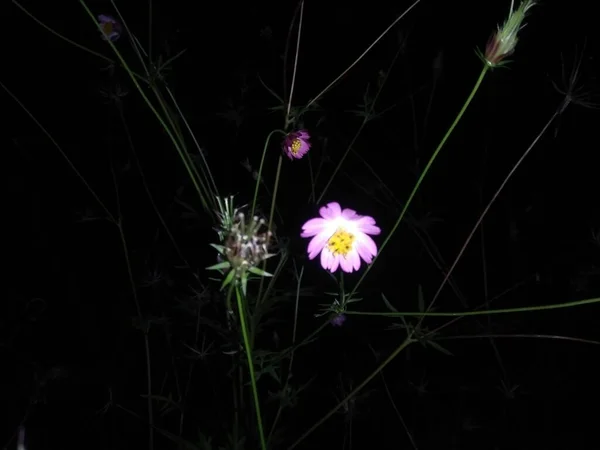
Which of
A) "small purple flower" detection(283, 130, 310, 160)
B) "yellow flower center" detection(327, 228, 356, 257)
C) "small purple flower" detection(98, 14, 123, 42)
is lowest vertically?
"yellow flower center" detection(327, 228, 356, 257)

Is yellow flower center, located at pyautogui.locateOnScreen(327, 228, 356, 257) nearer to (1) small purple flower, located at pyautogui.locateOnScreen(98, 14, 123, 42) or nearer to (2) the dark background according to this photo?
(2) the dark background

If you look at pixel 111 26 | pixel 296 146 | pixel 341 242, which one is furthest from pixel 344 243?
pixel 111 26

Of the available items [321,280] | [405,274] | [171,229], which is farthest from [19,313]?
[405,274]

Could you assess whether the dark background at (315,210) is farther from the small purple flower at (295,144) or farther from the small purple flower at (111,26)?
the small purple flower at (295,144)

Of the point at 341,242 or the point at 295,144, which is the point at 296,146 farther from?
the point at 341,242

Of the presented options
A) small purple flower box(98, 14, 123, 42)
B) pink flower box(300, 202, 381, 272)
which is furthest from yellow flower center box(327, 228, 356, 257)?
small purple flower box(98, 14, 123, 42)

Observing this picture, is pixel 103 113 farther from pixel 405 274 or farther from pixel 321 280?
pixel 405 274
